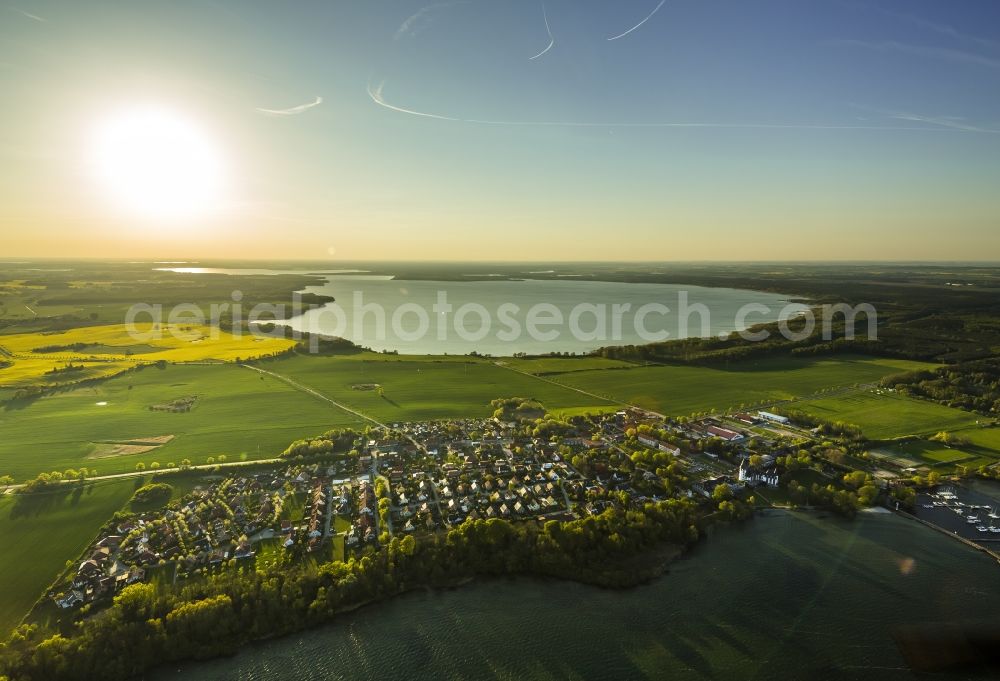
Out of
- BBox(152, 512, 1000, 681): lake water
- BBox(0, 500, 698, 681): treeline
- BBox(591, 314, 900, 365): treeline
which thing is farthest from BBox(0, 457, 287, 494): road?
BBox(591, 314, 900, 365): treeline

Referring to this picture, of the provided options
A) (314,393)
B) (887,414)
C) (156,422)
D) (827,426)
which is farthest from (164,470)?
(887,414)

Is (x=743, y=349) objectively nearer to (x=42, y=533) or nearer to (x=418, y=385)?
(x=418, y=385)

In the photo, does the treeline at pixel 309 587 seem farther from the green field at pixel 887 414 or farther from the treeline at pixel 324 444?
the green field at pixel 887 414

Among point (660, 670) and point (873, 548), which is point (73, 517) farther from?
point (873, 548)

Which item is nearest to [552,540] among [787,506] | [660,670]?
[660,670]

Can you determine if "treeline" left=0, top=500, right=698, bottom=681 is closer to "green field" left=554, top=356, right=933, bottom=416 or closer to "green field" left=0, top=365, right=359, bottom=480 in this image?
"green field" left=0, top=365, right=359, bottom=480
